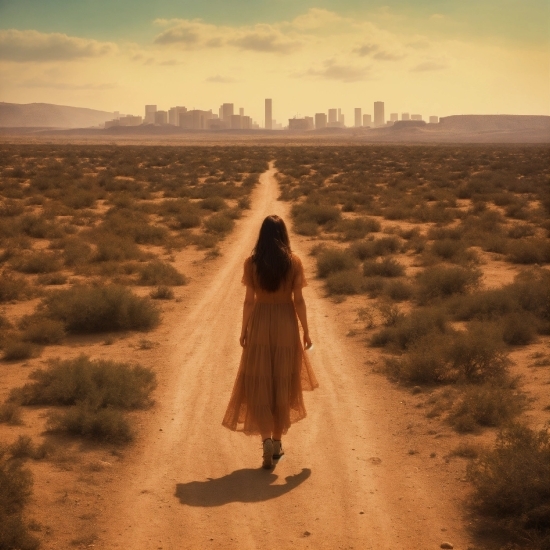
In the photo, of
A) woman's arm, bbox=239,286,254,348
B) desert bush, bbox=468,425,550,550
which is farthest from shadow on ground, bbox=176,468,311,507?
desert bush, bbox=468,425,550,550

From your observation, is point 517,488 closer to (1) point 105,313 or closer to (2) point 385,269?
(1) point 105,313

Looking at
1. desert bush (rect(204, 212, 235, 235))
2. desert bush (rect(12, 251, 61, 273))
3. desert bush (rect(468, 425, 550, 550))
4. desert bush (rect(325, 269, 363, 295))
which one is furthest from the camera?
desert bush (rect(204, 212, 235, 235))

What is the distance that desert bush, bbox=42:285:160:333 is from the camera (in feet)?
38.5

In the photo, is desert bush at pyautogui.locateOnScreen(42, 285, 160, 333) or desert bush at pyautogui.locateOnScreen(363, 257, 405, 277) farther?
desert bush at pyautogui.locateOnScreen(363, 257, 405, 277)

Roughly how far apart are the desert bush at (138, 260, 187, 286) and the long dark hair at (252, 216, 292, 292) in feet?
29.7

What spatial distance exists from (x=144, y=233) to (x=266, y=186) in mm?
18062

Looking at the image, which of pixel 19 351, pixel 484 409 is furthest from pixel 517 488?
pixel 19 351

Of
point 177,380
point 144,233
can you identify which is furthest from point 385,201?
point 177,380

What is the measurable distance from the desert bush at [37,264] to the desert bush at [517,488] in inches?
498

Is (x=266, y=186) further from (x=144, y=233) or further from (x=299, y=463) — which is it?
(x=299, y=463)

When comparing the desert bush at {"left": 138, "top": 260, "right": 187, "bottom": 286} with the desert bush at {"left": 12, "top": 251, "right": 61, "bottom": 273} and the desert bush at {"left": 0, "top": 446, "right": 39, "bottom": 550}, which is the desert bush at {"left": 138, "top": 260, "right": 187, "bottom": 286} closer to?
the desert bush at {"left": 12, "top": 251, "right": 61, "bottom": 273}

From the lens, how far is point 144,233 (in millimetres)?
20891

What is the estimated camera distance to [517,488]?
213 inches

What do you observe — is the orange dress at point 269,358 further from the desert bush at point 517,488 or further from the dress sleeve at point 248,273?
the desert bush at point 517,488
